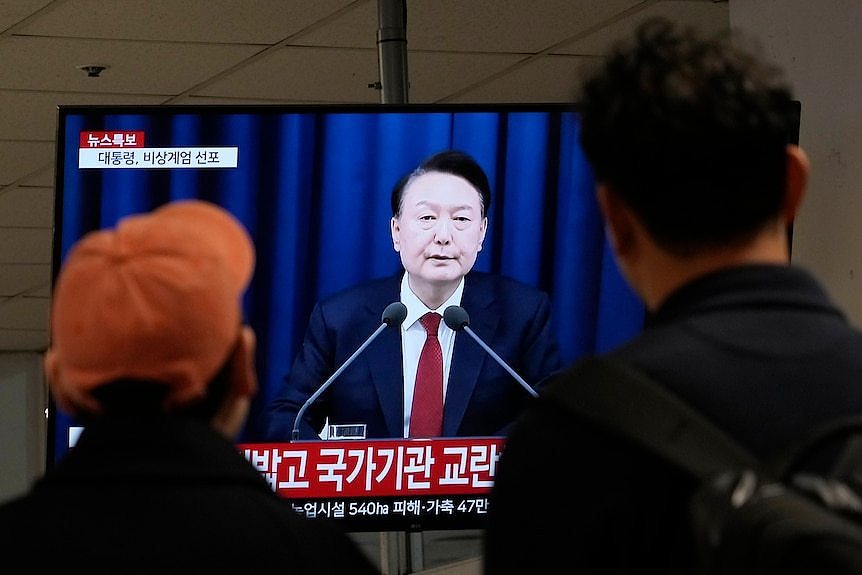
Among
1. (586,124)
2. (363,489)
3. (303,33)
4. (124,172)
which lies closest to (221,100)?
(303,33)

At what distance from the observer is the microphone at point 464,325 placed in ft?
10.6

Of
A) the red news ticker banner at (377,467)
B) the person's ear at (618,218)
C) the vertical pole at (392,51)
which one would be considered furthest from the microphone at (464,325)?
the person's ear at (618,218)

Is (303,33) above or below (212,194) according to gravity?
above

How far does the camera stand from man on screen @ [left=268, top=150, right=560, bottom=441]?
320 cm

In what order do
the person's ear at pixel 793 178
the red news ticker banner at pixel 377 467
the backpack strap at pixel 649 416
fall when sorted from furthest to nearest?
the red news ticker banner at pixel 377 467
the person's ear at pixel 793 178
the backpack strap at pixel 649 416

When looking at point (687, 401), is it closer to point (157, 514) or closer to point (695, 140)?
point (695, 140)

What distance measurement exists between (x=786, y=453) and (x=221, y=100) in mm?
4516

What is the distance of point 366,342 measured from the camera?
322 cm

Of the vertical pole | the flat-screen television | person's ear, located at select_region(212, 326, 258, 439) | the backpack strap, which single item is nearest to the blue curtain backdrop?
the flat-screen television

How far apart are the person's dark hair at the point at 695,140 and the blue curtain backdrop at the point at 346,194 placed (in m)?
2.11

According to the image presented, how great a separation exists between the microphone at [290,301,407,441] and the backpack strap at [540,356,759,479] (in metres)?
2.12

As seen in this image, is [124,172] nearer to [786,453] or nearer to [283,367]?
[283,367]

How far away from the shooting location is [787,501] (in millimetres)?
922

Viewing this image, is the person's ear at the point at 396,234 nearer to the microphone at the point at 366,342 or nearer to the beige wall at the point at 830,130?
the microphone at the point at 366,342
